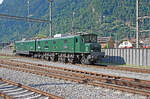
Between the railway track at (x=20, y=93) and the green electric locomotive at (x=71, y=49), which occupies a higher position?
the green electric locomotive at (x=71, y=49)

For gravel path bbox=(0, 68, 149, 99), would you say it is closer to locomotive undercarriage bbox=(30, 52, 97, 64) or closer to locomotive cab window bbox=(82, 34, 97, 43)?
locomotive undercarriage bbox=(30, 52, 97, 64)

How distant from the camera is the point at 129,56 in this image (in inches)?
830

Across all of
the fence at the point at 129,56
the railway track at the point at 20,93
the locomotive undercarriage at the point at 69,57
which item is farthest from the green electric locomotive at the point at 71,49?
the railway track at the point at 20,93

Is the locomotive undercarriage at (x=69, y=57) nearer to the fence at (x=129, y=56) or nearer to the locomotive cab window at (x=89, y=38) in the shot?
the locomotive cab window at (x=89, y=38)

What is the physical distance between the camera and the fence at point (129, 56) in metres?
19.7

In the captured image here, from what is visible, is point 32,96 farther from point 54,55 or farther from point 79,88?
point 54,55

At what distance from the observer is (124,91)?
344 inches

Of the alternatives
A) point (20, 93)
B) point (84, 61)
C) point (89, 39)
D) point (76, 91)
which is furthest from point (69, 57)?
point (20, 93)

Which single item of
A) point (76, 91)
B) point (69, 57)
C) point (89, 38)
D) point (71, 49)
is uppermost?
point (89, 38)

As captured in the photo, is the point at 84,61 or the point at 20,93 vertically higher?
the point at 84,61

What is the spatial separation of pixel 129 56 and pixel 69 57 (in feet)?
22.2

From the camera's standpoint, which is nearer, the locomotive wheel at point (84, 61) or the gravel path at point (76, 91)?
the gravel path at point (76, 91)

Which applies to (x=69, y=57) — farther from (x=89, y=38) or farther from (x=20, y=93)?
(x=20, y=93)

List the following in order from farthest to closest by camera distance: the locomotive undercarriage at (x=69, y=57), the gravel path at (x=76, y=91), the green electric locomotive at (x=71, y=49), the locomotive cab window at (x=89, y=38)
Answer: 1. the locomotive cab window at (x=89, y=38)
2. the locomotive undercarriage at (x=69, y=57)
3. the green electric locomotive at (x=71, y=49)
4. the gravel path at (x=76, y=91)
